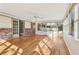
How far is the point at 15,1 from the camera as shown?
2.37 m

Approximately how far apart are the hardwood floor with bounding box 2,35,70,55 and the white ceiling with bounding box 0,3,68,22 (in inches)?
16.8

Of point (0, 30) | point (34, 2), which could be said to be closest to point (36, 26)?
point (34, 2)

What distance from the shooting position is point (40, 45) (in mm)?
2529

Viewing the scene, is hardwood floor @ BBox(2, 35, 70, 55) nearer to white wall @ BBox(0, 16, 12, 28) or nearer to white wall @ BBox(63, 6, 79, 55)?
white wall @ BBox(63, 6, 79, 55)

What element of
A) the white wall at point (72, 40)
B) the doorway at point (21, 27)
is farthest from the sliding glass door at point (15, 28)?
the white wall at point (72, 40)

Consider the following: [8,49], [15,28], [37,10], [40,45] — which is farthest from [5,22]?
[40,45]

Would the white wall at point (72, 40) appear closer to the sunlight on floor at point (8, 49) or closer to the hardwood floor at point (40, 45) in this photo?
the hardwood floor at point (40, 45)

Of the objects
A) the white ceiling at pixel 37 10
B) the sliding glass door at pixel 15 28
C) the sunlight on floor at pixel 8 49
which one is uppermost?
the white ceiling at pixel 37 10

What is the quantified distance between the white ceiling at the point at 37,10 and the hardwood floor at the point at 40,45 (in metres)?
0.43

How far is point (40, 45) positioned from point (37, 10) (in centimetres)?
→ 72

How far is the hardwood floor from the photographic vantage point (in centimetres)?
246

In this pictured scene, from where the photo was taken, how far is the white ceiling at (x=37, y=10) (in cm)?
239

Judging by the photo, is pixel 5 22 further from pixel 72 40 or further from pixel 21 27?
pixel 72 40

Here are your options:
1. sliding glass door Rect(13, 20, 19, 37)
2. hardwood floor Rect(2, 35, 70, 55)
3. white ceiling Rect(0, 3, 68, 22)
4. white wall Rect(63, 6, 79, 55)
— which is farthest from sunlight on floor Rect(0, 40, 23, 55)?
white wall Rect(63, 6, 79, 55)
